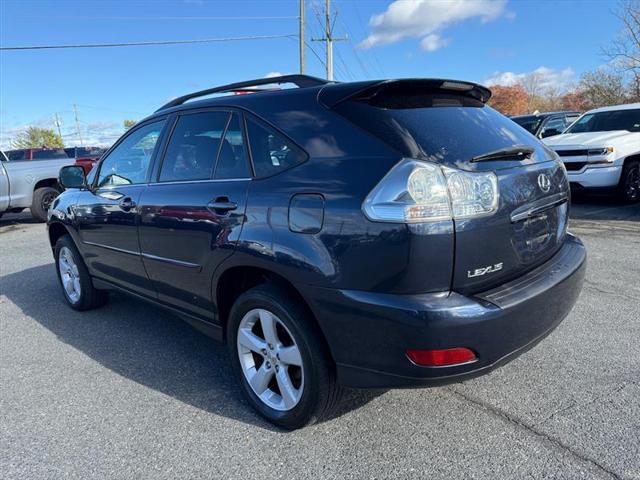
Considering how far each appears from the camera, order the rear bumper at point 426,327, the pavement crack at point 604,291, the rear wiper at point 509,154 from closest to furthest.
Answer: the rear bumper at point 426,327, the rear wiper at point 509,154, the pavement crack at point 604,291

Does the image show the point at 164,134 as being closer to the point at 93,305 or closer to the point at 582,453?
the point at 93,305

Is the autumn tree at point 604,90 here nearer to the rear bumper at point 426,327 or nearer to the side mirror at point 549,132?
the side mirror at point 549,132

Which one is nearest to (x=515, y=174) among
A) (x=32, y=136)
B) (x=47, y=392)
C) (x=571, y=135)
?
(x=47, y=392)

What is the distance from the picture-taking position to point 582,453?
2.22 metres

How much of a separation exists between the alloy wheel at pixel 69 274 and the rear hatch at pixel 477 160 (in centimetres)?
333

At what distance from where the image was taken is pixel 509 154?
2371 mm

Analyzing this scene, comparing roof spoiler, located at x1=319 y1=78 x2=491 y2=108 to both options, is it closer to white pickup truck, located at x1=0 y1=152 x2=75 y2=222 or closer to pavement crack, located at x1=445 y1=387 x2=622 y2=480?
pavement crack, located at x1=445 y1=387 x2=622 y2=480

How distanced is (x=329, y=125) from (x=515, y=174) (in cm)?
91

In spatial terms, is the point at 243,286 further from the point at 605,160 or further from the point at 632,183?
the point at 632,183

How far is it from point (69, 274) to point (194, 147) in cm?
247

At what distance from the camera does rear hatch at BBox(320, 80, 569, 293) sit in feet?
6.81

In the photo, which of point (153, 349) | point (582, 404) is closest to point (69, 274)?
point (153, 349)

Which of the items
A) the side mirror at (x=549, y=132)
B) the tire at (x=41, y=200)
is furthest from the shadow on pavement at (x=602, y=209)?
the tire at (x=41, y=200)

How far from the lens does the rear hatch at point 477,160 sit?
2076 millimetres
